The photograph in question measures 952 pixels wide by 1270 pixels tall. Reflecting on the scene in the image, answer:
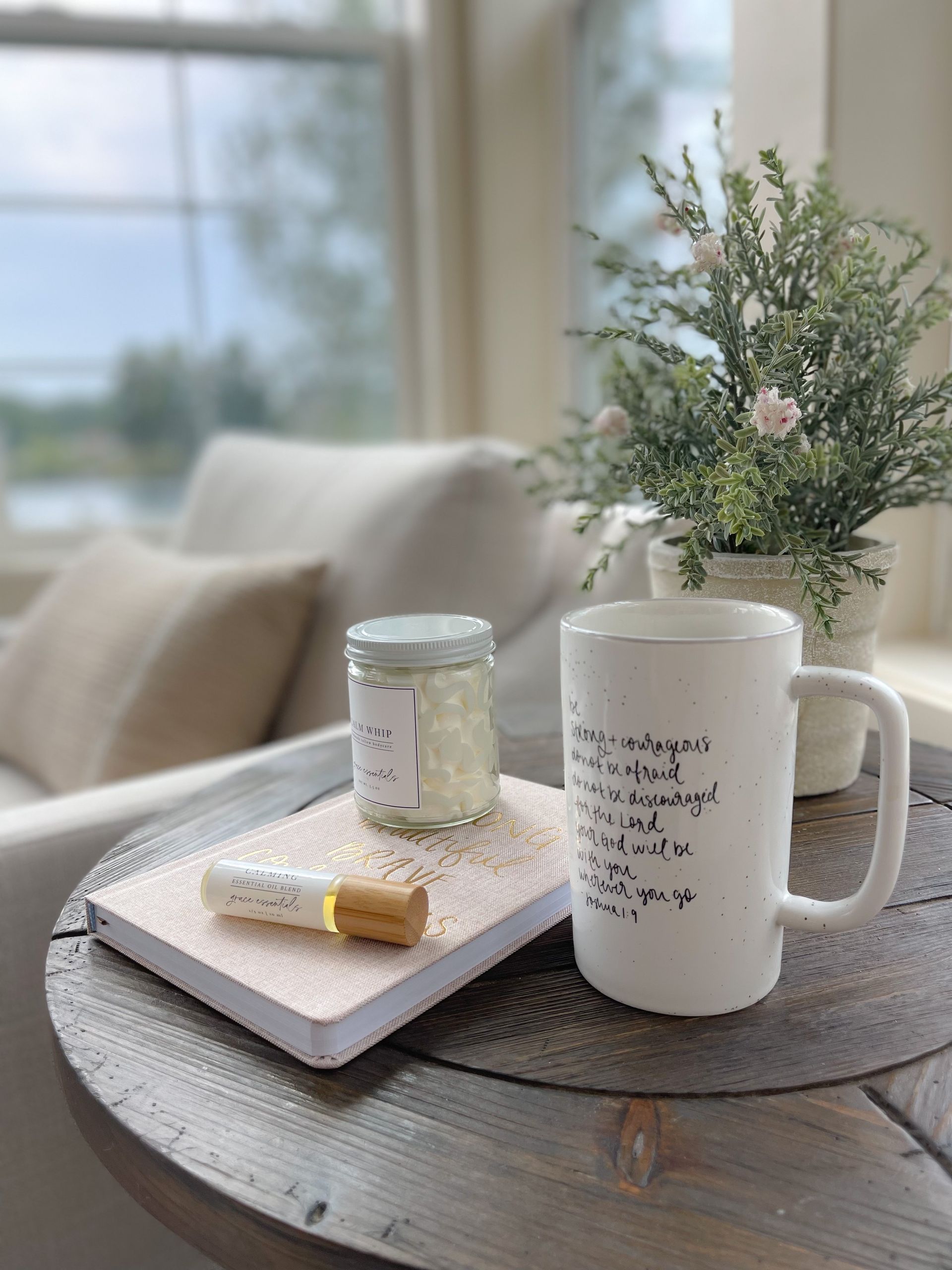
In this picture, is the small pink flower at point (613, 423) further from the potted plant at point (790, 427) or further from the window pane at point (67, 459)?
the window pane at point (67, 459)

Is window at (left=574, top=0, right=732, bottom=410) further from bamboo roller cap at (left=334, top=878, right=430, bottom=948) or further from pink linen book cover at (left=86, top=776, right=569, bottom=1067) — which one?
bamboo roller cap at (left=334, top=878, right=430, bottom=948)

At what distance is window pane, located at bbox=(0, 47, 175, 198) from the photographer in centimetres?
250

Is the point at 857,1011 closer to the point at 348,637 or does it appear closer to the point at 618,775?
the point at 618,775

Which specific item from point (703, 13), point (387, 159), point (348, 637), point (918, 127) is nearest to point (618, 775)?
point (348, 637)

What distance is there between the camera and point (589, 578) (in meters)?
0.61

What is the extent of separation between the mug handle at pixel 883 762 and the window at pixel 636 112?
59.9 inches

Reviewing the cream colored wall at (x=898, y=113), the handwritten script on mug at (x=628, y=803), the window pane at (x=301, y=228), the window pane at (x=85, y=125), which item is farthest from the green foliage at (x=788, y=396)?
the window pane at (x=85, y=125)

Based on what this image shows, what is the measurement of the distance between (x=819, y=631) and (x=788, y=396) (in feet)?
0.51

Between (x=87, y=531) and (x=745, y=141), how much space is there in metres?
2.08

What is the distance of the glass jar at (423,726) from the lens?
0.59 meters

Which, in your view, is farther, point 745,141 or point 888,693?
point 745,141

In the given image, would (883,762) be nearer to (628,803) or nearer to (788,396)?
(628,803)

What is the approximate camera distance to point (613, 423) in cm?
72

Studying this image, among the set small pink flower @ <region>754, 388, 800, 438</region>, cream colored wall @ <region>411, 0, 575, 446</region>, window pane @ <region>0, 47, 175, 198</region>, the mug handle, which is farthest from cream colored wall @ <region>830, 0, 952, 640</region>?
window pane @ <region>0, 47, 175, 198</region>
